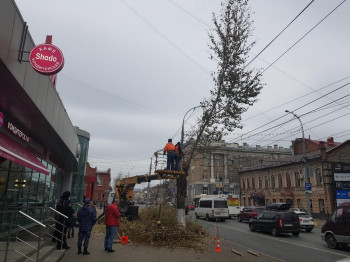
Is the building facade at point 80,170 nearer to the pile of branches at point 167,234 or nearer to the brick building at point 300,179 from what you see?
the pile of branches at point 167,234

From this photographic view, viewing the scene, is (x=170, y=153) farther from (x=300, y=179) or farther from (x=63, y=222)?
(x=300, y=179)

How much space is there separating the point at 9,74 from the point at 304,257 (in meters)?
11.6

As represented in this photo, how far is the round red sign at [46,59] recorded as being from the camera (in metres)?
7.56

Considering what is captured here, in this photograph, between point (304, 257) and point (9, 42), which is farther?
point (304, 257)

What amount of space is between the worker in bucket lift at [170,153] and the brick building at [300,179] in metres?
20.8

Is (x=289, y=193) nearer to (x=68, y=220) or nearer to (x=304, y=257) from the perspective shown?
(x=304, y=257)

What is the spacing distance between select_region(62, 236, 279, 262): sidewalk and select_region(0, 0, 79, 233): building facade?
2.37 metres

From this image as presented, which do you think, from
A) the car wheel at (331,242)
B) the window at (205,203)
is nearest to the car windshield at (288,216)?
the car wheel at (331,242)

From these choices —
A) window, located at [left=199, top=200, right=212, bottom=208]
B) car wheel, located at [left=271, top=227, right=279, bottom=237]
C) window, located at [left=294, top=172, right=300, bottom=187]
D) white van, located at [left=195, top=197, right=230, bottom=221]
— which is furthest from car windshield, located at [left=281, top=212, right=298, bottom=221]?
window, located at [left=294, top=172, right=300, bottom=187]

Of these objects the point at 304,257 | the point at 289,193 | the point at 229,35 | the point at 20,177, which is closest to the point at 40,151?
the point at 20,177

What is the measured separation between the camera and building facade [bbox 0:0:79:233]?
6.80 metres

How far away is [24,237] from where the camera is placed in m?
8.31

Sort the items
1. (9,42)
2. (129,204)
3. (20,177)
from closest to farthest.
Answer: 1. (9,42)
2. (20,177)
3. (129,204)

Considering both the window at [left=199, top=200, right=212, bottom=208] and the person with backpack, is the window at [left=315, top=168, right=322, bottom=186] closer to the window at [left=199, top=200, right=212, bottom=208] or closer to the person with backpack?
the window at [left=199, top=200, right=212, bottom=208]
